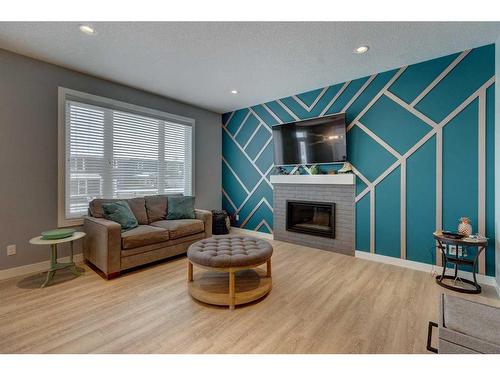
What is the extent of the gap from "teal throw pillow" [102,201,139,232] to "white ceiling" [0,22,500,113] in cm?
179

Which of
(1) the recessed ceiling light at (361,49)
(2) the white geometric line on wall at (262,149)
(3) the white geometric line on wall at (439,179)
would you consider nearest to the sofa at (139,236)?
(2) the white geometric line on wall at (262,149)

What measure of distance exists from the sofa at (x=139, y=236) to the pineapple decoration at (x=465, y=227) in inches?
124

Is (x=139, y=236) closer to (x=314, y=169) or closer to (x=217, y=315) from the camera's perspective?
(x=217, y=315)

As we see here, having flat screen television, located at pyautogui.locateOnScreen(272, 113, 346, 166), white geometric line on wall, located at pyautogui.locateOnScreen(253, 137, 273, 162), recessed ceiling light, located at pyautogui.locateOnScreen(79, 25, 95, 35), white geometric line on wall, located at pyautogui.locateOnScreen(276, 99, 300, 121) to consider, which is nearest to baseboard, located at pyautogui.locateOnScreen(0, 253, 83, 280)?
recessed ceiling light, located at pyautogui.locateOnScreen(79, 25, 95, 35)

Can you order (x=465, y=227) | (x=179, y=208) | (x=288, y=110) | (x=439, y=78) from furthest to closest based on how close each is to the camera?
(x=288, y=110) → (x=179, y=208) → (x=439, y=78) → (x=465, y=227)

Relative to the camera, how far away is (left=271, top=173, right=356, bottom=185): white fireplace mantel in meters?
3.42

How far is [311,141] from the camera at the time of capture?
12.4 feet

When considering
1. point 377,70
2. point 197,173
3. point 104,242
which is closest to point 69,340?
point 104,242

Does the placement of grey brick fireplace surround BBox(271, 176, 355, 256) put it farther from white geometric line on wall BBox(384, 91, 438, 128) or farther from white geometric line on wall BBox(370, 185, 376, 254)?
white geometric line on wall BBox(384, 91, 438, 128)

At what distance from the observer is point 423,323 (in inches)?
71.1

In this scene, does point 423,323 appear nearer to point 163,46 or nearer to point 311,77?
point 311,77

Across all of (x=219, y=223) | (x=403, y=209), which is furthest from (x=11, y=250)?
(x=403, y=209)

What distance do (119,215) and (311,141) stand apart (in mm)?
2997

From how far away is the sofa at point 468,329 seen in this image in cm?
108
